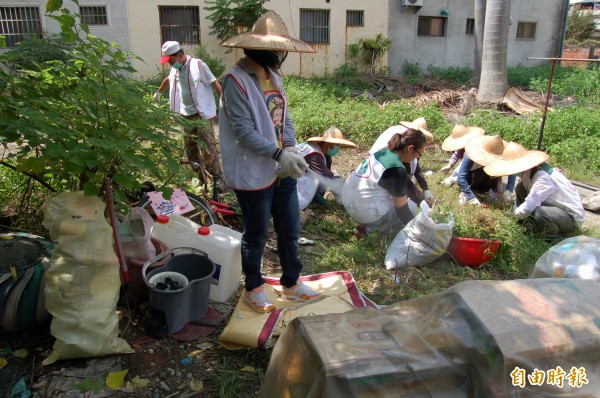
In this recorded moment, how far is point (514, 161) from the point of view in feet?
14.5

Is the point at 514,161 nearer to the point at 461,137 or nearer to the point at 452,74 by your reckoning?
the point at 461,137

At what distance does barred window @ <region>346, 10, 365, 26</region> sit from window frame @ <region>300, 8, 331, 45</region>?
721 mm

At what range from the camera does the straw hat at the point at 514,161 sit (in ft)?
13.8

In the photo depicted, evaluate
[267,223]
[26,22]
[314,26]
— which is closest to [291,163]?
[267,223]

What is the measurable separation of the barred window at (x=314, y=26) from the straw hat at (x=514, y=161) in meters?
11.2

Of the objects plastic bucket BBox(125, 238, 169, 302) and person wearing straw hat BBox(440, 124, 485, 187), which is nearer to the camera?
plastic bucket BBox(125, 238, 169, 302)

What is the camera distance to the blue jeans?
A: 273cm

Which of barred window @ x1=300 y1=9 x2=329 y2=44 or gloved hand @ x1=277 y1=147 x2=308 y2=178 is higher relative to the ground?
barred window @ x1=300 y1=9 x2=329 y2=44

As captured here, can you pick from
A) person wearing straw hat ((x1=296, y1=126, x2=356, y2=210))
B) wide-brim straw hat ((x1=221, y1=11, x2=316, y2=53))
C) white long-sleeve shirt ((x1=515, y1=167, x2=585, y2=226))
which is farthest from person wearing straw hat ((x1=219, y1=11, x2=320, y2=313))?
white long-sleeve shirt ((x1=515, y1=167, x2=585, y2=226))

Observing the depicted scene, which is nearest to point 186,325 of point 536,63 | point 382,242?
point 382,242

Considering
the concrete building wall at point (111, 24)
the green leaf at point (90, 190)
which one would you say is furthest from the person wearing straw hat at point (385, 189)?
the concrete building wall at point (111, 24)

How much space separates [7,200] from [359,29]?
44.0 ft

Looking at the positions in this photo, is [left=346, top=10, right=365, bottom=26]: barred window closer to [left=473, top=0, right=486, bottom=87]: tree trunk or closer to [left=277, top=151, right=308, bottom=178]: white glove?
[left=473, top=0, right=486, bottom=87]: tree trunk

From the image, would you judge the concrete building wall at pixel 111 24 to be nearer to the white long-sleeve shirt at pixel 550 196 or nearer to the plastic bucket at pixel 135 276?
the plastic bucket at pixel 135 276
